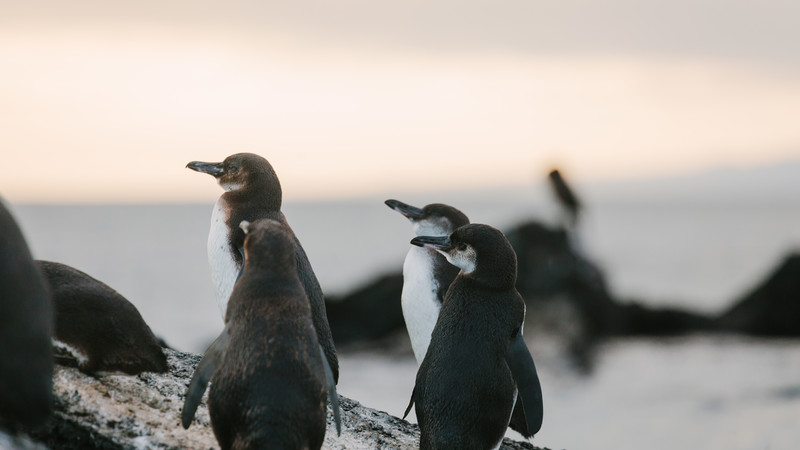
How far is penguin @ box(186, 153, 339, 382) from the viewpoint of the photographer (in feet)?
20.0

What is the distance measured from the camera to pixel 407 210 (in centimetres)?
798

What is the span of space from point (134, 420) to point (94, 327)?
61 cm

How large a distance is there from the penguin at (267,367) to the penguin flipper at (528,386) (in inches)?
50.8

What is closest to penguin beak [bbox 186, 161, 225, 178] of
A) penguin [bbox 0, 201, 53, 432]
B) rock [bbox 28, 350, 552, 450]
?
rock [bbox 28, 350, 552, 450]

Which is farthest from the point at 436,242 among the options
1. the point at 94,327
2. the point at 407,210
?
the point at 94,327

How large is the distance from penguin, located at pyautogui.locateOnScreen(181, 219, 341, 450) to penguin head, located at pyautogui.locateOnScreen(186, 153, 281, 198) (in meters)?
2.00

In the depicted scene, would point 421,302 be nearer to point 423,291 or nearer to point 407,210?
point 423,291

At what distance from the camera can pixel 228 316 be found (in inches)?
169

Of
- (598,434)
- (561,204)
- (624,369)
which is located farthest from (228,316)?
(561,204)

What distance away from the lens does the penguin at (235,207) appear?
608 centimetres

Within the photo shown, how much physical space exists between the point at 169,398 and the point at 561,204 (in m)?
17.0

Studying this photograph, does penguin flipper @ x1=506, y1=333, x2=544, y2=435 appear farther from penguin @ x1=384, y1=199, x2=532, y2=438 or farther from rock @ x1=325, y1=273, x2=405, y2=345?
rock @ x1=325, y1=273, x2=405, y2=345

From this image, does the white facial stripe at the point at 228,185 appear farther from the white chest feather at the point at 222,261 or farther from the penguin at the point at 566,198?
the penguin at the point at 566,198

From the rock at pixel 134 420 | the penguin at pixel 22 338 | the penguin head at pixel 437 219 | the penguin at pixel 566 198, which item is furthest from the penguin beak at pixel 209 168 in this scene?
the penguin at pixel 566 198
